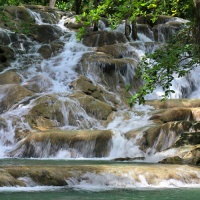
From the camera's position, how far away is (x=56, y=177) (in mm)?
8117

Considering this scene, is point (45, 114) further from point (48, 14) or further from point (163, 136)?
point (48, 14)

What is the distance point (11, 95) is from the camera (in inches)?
728

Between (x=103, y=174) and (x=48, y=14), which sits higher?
(x=48, y=14)

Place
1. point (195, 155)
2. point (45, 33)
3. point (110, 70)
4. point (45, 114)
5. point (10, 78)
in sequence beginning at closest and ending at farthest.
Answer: point (195, 155) → point (45, 114) → point (10, 78) → point (110, 70) → point (45, 33)

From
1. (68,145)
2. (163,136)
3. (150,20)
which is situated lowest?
(68,145)

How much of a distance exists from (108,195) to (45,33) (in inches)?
859

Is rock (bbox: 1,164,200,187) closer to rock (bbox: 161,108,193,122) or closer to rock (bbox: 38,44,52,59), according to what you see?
rock (bbox: 161,108,193,122)

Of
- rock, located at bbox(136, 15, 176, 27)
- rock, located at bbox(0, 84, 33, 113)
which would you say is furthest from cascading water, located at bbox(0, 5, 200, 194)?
rock, located at bbox(136, 15, 176, 27)

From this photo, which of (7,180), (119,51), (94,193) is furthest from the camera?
(119,51)

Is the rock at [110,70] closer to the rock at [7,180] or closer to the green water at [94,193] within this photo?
the green water at [94,193]

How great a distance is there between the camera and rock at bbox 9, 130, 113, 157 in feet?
45.5

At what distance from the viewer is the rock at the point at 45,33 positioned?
27188mm

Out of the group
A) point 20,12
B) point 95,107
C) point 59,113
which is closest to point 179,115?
point 95,107

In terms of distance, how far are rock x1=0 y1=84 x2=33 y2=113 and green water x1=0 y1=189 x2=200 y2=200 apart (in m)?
11.2
